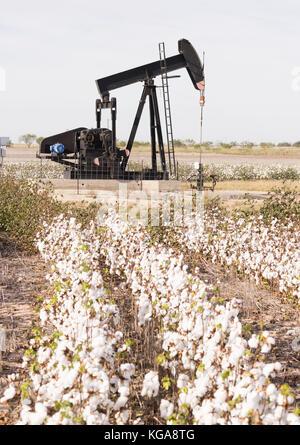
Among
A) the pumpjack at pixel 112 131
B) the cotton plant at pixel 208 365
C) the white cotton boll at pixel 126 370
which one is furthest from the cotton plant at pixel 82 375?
the pumpjack at pixel 112 131

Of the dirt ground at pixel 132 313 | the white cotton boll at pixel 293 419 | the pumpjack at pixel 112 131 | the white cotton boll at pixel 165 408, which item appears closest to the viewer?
the white cotton boll at pixel 293 419

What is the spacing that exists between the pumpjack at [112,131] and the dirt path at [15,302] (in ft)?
23.5

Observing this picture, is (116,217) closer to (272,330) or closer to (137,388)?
(272,330)

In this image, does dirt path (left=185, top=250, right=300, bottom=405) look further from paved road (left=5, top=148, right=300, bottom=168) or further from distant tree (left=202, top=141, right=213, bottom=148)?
distant tree (left=202, top=141, right=213, bottom=148)

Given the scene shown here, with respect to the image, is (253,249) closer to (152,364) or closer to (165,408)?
(152,364)

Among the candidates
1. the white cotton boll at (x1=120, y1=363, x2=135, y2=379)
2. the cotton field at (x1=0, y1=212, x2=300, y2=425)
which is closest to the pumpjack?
the cotton field at (x1=0, y1=212, x2=300, y2=425)

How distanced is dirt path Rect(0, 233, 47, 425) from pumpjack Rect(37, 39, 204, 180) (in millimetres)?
7170

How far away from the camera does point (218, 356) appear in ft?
15.0

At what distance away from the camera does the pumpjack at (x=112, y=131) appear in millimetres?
18984

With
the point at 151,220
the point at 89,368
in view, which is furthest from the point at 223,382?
the point at 151,220

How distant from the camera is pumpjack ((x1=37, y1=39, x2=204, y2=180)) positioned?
19.0 metres

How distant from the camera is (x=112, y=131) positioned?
740 inches

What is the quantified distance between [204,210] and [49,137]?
8.69 metres

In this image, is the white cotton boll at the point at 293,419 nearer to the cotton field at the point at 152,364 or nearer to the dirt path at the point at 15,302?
the cotton field at the point at 152,364
